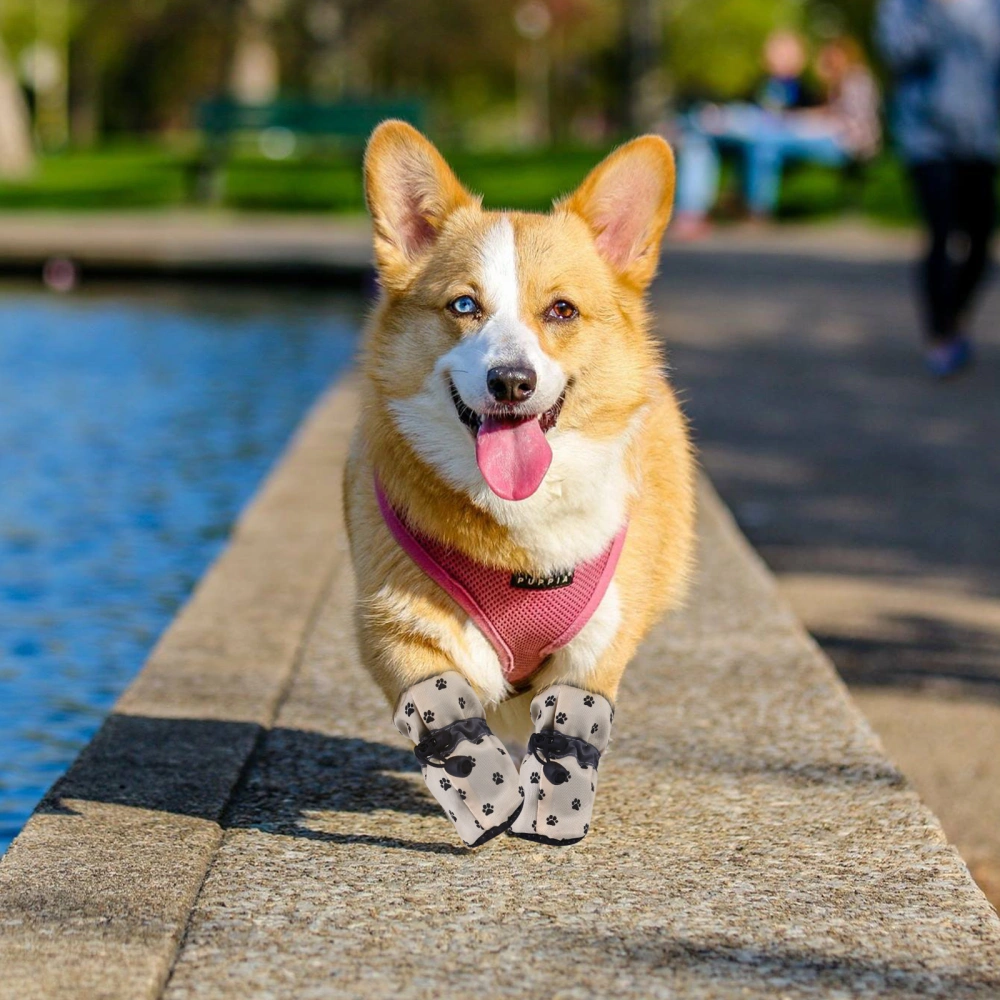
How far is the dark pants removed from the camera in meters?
Answer: 10.8

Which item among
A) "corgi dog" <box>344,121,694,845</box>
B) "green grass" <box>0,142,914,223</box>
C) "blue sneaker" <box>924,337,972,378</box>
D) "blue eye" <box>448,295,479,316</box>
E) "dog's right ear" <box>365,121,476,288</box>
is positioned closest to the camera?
"corgi dog" <box>344,121,694,845</box>

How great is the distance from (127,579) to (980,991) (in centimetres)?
456

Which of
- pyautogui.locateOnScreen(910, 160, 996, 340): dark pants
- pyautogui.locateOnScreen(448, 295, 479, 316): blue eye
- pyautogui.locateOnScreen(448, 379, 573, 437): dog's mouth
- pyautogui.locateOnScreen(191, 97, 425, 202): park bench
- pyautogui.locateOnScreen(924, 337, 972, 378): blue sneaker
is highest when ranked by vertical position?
pyautogui.locateOnScreen(448, 295, 479, 316): blue eye

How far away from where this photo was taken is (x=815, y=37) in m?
69.1

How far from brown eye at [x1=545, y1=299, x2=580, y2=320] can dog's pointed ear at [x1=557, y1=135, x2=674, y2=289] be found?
0.24 m

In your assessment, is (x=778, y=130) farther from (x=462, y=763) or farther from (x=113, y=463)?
(x=462, y=763)

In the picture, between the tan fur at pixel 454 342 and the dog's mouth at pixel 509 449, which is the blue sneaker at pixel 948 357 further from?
the dog's mouth at pixel 509 449

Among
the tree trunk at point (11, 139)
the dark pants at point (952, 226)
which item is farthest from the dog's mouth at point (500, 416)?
the tree trunk at point (11, 139)

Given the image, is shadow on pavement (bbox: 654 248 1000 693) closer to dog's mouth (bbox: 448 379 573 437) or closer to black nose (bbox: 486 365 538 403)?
dog's mouth (bbox: 448 379 573 437)

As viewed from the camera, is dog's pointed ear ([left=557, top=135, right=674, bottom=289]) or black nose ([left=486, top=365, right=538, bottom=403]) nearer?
black nose ([left=486, top=365, right=538, bottom=403])

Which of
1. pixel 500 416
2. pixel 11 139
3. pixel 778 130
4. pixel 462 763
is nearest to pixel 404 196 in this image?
pixel 500 416

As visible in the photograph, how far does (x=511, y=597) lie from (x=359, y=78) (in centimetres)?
6506

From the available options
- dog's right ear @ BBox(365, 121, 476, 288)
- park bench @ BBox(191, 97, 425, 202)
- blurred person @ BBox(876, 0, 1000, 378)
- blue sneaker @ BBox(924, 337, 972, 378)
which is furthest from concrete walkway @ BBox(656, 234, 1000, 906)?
park bench @ BBox(191, 97, 425, 202)

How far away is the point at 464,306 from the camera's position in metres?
A: 3.54
